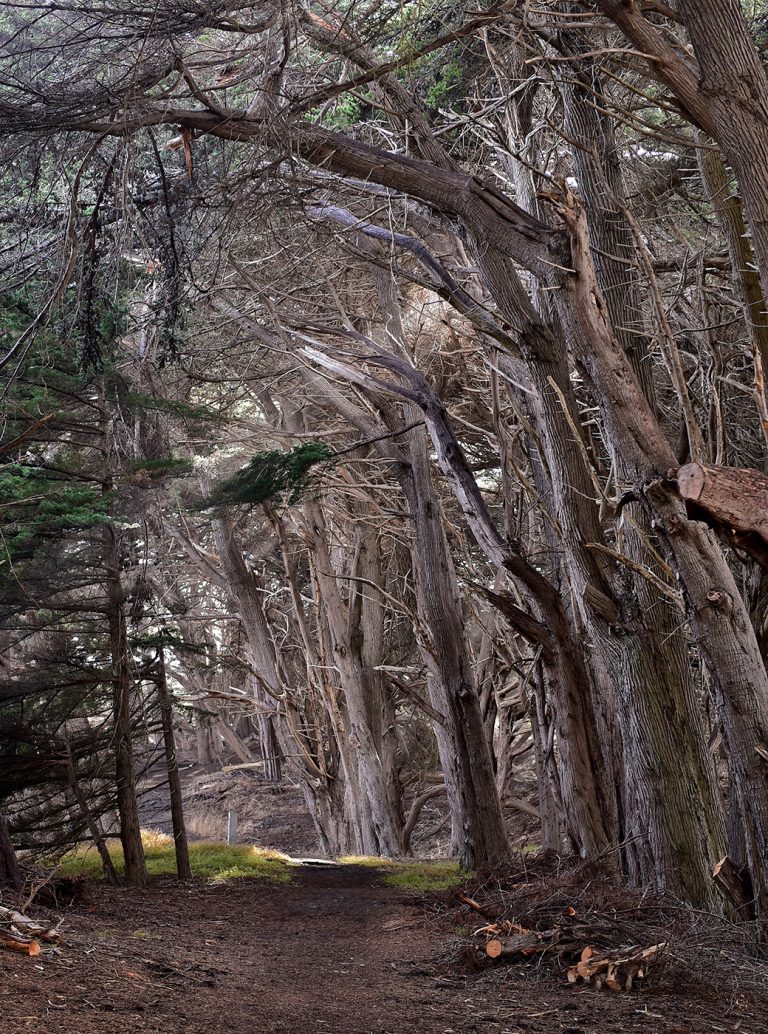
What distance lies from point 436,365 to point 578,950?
9614mm

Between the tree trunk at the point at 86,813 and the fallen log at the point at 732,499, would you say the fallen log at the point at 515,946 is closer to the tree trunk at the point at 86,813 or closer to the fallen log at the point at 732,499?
the fallen log at the point at 732,499

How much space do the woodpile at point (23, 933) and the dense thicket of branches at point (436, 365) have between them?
265cm

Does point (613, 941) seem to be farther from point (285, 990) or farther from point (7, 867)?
point (7, 867)

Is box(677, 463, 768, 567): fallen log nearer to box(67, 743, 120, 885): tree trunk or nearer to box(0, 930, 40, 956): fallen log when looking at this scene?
box(0, 930, 40, 956): fallen log

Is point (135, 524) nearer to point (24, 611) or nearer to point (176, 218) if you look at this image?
point (24, 611)

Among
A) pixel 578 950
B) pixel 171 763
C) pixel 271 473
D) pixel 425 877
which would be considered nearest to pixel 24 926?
pixel 578 950

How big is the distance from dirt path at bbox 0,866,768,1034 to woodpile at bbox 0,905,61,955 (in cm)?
14

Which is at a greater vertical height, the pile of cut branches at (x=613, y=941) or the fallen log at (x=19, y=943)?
the fallen log at (x=19, y=943)

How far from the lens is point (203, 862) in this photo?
13.2m

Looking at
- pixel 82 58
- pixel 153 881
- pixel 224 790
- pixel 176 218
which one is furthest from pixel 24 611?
pixel 224 790

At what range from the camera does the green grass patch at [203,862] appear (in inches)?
465

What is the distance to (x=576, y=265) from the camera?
6.11 metres

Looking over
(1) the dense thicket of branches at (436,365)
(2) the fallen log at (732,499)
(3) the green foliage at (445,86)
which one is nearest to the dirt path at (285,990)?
(1) the dense thicket of branches at (436,365)

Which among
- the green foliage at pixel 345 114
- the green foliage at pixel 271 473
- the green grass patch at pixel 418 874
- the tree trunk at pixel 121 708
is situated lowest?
the green grass patch at pixel 418 874
